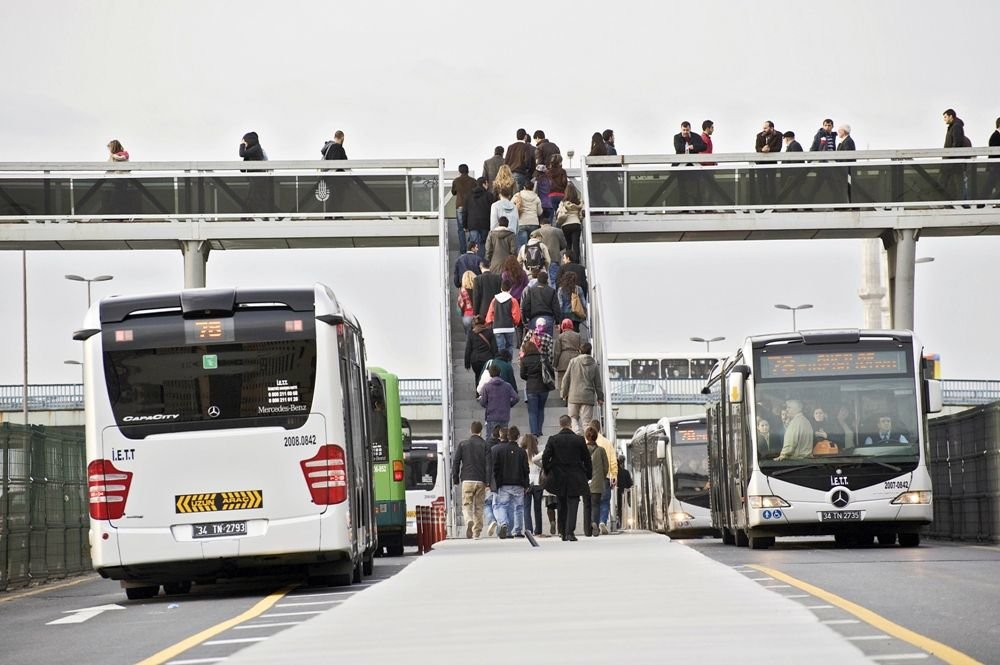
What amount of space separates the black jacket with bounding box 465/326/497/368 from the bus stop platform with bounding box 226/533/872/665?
37.7ft

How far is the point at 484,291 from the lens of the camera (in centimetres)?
3319

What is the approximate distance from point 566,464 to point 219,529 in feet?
30.4

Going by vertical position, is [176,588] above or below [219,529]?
below

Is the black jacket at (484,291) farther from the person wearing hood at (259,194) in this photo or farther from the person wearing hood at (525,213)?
the person wearing hood at (259,194)

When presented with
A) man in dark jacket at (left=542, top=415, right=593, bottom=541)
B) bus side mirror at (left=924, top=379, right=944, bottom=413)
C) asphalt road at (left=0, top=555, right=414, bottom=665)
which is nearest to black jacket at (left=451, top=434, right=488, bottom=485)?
man in dark jacket at (left=542, top=415, right=593, bottom=541)

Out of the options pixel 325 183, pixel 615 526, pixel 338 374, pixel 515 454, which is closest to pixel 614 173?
pixel 325 183

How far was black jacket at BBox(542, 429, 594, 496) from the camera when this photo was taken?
87.7 feet

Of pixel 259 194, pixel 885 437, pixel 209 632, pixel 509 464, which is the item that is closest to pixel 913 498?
pixel 885 437

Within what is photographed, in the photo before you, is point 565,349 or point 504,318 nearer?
point 565,349

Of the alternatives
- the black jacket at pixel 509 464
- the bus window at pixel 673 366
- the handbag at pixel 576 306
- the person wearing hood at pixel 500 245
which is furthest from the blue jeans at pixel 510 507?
the bus window at pixel 673 366

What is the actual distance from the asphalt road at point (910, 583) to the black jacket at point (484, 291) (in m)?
7.40

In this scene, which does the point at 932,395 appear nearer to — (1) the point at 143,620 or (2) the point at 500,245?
(2) the point at 500,245

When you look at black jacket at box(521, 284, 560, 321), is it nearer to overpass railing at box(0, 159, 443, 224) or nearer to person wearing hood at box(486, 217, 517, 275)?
person wearing hood at box(486, 217, 517, 275)

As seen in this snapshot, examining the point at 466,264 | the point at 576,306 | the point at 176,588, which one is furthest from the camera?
the point at 466,264
